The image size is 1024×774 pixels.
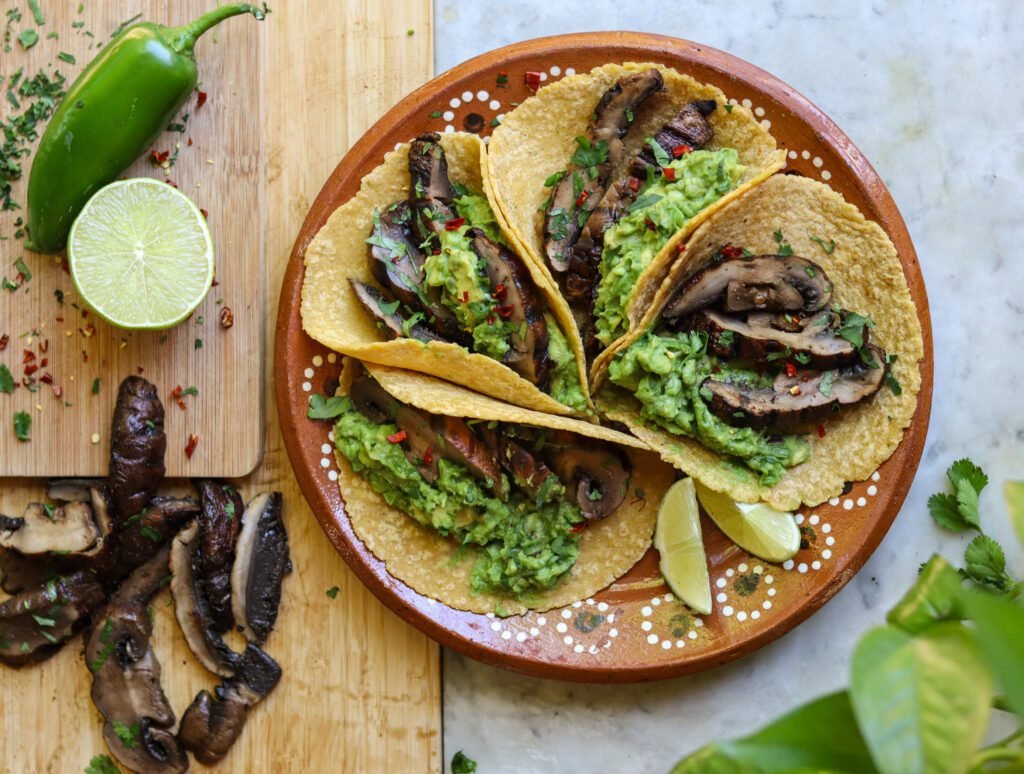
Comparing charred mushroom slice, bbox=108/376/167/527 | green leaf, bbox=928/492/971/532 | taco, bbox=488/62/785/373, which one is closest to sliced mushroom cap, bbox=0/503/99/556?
charred mushroom slice, bbox=108/376/167/527

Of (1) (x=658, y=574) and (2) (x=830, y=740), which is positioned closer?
(2) (x=830, y=740)

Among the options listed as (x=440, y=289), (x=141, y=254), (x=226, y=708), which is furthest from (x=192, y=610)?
(x=440, y=289)

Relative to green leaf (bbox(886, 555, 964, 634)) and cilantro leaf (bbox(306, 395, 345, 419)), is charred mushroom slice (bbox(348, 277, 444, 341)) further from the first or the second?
green leaf (bbox(886, 555, 964, 634))

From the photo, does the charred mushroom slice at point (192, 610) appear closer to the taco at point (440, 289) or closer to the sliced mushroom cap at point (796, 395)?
the taco at point (440, 289)

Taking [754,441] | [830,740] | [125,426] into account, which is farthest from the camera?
[125,426]

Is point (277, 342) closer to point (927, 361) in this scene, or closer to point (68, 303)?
point (68, 303)

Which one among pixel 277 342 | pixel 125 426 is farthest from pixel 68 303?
pixel 277 342
